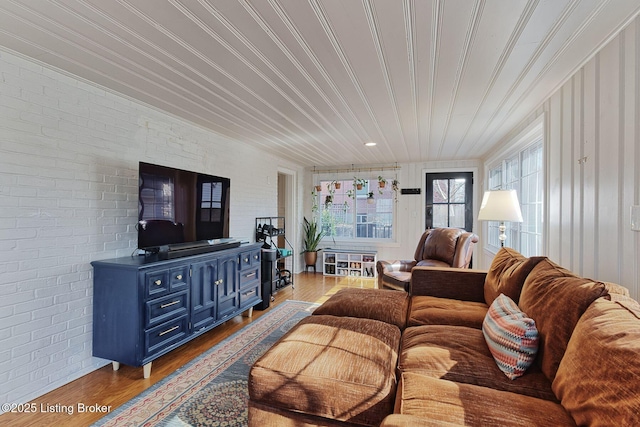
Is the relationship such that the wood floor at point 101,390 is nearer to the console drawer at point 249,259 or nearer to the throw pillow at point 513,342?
the console drawer at point 249,259

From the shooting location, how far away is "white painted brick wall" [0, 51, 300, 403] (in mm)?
1810

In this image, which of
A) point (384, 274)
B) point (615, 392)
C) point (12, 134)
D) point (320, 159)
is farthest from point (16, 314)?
point (320, 159)

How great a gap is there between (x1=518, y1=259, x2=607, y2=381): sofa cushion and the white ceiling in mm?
1292

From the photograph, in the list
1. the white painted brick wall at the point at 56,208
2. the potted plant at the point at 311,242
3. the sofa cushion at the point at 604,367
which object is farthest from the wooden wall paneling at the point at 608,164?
the potted plant at the point at 311,242

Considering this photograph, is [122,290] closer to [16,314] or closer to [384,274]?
[16,314]

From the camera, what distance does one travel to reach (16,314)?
1837 mm

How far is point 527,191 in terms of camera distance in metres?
3.16

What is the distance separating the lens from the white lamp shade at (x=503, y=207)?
8.63ft

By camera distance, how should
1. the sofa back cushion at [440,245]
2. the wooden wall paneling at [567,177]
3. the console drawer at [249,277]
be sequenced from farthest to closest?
1. the sofa back cushion at [440,245]
2. the console drawer at [249,277]
3. the wooden wall paneling at [567,177]

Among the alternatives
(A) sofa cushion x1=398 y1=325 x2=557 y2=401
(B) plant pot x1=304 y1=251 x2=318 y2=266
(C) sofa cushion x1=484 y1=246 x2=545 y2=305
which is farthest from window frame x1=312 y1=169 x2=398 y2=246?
(A) sofa cushion x1=398 y1=325 x2=557 y2=401

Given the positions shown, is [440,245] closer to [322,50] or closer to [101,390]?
[322,50]

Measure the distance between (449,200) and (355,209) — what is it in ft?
5.78

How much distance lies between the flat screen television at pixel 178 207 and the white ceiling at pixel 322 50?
667 millimetres

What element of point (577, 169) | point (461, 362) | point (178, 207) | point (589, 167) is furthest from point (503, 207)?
point (178, 207)
